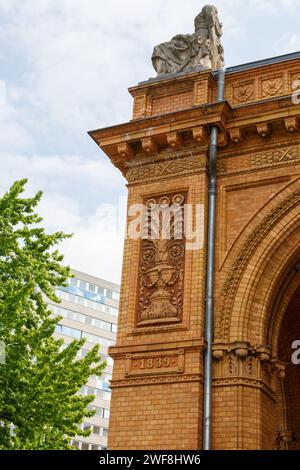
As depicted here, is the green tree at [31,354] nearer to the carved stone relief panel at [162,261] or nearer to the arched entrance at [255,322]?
the carved stone relief panel at [162,261]

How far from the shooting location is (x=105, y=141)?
45.9 feet

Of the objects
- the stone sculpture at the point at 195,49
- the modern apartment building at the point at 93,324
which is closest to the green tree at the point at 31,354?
the stone sculpture at the point at 195,49

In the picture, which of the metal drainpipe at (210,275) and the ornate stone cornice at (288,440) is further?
the ornate stone cornice at (288,440)

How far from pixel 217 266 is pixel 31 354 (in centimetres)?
668

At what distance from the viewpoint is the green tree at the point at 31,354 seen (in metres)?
16.3

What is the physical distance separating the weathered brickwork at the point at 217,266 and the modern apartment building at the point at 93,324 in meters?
43.1

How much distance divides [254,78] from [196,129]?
1.70 m

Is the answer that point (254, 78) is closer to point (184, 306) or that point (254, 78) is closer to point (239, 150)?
point (239, 150)

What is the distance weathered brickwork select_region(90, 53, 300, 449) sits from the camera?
11391 mm

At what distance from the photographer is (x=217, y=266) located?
1242 centimetres

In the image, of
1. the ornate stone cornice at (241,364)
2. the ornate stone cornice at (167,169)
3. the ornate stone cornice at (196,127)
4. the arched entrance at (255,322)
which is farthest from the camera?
the ornate stone cornice at (167,169)

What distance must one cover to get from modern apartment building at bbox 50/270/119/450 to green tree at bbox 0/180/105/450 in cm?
3729

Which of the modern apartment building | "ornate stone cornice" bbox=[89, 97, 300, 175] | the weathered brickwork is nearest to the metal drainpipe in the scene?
the weathered brickwork

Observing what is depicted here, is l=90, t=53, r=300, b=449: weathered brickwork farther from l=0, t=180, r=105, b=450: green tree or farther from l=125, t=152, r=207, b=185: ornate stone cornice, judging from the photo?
l=0, t=180, r=105, b=450: green tree
